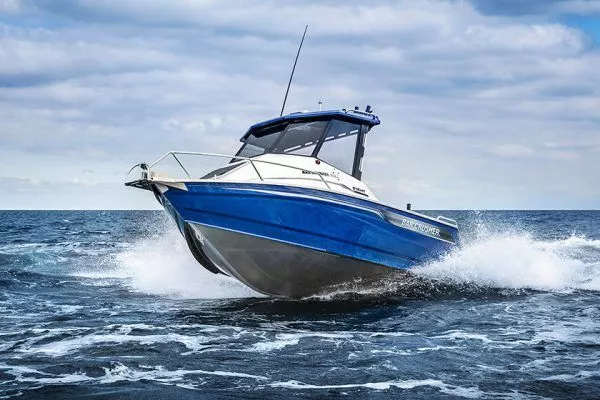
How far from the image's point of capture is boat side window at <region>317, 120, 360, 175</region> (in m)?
13.0

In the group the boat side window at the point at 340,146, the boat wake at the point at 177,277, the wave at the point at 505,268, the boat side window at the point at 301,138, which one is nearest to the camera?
the boat side window at the point at 301,138

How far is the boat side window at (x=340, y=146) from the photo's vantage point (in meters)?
13.0

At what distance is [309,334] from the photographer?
33.7 feet

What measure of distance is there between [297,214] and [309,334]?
7.65ft

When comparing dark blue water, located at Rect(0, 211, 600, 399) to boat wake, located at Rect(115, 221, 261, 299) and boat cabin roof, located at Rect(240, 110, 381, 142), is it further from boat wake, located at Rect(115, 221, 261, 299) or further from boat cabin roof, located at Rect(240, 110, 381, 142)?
boat cabin roof, located at Rect(240, 110, 381, 142)

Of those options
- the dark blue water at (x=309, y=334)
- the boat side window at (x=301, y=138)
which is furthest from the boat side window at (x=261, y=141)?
the dark blue water at (x=309, y=334)

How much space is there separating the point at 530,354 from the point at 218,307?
6.08 m

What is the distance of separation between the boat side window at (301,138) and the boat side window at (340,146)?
18 centimetres

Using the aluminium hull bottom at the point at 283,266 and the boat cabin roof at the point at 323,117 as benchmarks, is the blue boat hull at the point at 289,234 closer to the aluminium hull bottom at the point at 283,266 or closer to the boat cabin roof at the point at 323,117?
the aluminium hull bottom at the point at 283,266

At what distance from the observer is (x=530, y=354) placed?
8.85 m

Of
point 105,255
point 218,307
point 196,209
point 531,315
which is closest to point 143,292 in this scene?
point 218,307

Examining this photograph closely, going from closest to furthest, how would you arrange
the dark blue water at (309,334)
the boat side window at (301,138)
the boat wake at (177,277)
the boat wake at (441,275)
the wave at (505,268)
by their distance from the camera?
the dark blue water at (309,334), the boat side window at (301,138), the boat wake at (441,275), the boat wake at (177,277), the wave at (505,268)

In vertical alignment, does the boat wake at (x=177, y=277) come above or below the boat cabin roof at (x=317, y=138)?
below

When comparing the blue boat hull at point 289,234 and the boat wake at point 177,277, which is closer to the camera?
the blue boat hull at point 289,234
